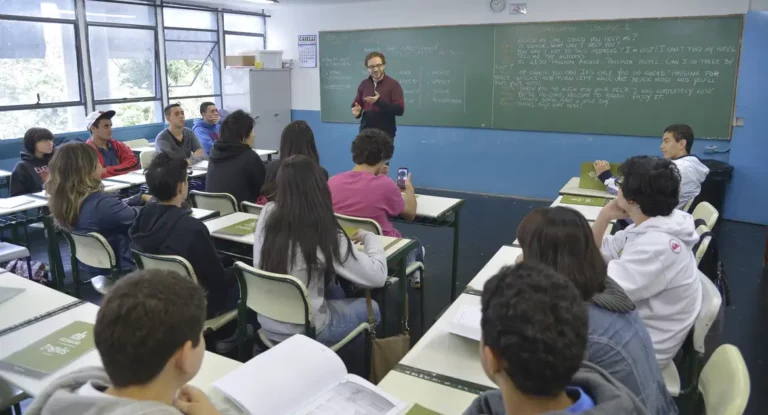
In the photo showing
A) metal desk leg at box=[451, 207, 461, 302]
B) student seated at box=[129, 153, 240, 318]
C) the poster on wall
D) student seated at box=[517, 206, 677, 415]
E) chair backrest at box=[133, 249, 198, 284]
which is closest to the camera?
student seated at box=[517, 206, 677, 415]

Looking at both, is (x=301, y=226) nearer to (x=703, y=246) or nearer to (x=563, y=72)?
(x=703, y=246)

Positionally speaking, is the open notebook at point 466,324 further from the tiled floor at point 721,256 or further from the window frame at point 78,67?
the window frame at point 78,67

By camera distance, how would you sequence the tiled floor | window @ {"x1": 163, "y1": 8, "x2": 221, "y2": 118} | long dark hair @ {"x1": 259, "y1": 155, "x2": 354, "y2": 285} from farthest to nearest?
window @ {"x1": 163, "y1": 8, "x2": 221, "y2": 118}, the tiled floor, long dark hair @ {"x1": 259, "y1": 155, "x2": 354, "y2": 285}

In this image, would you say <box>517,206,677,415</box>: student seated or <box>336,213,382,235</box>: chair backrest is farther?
<box>336,213,382,235</box>: chair backrest

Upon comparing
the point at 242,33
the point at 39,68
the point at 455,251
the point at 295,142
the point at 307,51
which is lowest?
the point at 455,251

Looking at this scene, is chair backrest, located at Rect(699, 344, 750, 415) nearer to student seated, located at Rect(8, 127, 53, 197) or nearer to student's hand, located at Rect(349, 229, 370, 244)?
student's hand, located at Rect(349, 229, 370, 244)

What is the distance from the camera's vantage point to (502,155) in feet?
22.9

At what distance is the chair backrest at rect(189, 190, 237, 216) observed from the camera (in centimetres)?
370

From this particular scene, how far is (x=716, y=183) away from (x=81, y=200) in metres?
5.56

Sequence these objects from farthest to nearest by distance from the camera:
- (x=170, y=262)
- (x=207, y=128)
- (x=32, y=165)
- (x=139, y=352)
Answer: (x=207, y=128) → (x=32, y=165) → (x=170, y=262) → (x=139, y=352)

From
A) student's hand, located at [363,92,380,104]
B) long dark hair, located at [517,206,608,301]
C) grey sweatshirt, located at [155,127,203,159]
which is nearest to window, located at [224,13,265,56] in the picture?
grey sweatshirt, located at [155,127,203,159]

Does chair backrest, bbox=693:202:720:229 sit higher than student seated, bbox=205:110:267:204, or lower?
lower

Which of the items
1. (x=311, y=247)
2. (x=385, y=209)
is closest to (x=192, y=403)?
(x=311, y=247)

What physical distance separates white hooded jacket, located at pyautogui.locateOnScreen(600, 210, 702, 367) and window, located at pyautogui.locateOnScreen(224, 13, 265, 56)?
286 inches
